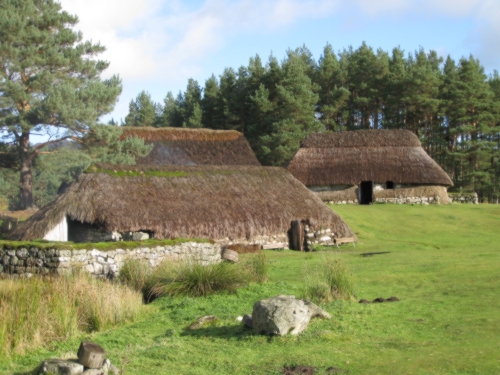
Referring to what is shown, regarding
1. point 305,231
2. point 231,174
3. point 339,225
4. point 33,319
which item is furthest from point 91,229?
point 33,319

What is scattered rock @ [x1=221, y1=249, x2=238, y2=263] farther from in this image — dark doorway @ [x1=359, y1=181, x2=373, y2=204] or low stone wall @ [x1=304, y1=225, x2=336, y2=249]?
dark doorway @ [x1=359, y1=181, x2=373, y2=204]

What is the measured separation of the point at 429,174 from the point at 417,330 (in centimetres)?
3217

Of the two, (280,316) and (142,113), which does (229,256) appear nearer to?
(280,316)

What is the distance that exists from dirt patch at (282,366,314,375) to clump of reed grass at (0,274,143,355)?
439cm

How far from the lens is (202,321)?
10648 mm

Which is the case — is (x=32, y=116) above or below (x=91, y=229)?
above

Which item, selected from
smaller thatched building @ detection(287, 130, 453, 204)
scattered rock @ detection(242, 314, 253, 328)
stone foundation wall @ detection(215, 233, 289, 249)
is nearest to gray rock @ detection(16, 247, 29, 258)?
scattered rock @ detection(242, 314, 253, 328)

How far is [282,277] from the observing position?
16.1 meters

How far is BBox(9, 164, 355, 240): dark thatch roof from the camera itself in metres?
21.8

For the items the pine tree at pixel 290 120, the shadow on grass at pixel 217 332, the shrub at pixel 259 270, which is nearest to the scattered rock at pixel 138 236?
the shrub at pixel 259 270

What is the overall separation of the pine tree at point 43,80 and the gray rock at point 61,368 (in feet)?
78.4

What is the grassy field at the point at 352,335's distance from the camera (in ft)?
26.6

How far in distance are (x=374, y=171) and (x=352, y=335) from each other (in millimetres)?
32357

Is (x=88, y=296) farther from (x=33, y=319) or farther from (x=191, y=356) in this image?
(x=191, y=356)
